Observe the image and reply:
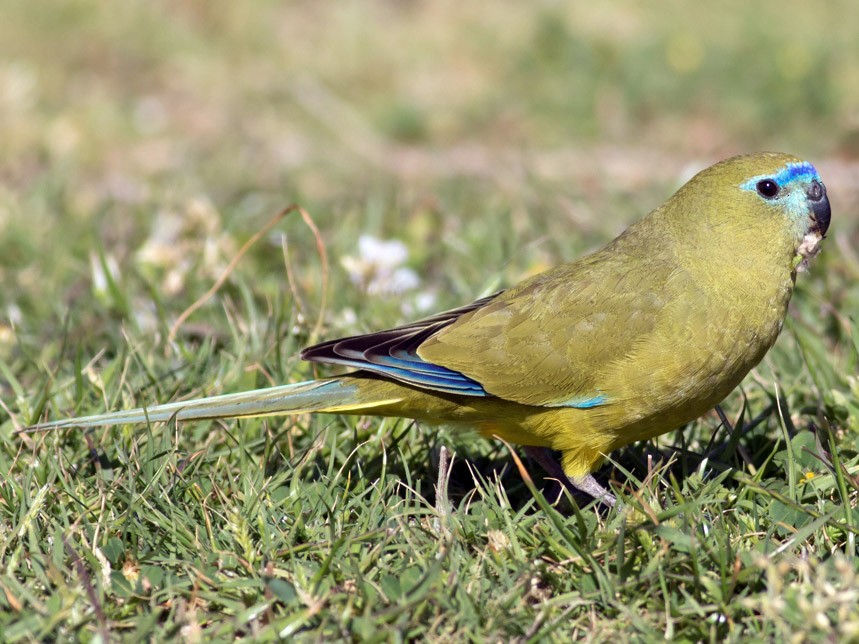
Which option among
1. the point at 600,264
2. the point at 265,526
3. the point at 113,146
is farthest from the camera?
the point at 113,146

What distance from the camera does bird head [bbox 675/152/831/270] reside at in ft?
12.3

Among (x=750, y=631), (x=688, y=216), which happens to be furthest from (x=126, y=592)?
(x=688, y=216)

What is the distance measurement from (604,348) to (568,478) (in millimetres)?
541

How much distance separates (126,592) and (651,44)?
7.18m

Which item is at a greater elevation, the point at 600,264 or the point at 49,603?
the point at 600,264

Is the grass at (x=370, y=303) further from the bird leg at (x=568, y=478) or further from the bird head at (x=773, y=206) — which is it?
the bird head at (x=773, y=206)

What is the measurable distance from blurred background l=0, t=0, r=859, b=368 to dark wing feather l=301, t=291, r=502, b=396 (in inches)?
44.6

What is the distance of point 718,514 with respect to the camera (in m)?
3.40

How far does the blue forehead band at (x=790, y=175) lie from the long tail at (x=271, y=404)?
1.50 m

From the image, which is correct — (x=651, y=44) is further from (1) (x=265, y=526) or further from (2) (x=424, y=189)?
(1) (x=265, y=526)

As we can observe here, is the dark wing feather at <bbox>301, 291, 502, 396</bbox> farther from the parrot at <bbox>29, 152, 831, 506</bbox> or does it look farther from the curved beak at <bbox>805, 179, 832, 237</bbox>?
the curved beak at <bbox>805, 179, 832, 237</bbox>

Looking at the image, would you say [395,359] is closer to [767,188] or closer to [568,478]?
[568,478]

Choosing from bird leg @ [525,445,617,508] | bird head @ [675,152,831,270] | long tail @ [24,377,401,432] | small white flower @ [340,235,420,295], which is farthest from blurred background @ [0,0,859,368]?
bird head @ [675,152,831,270]

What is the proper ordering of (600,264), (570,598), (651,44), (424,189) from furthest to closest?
1. (651,44)
2. (424,189)
3. (600,264)
4. (570,598)
